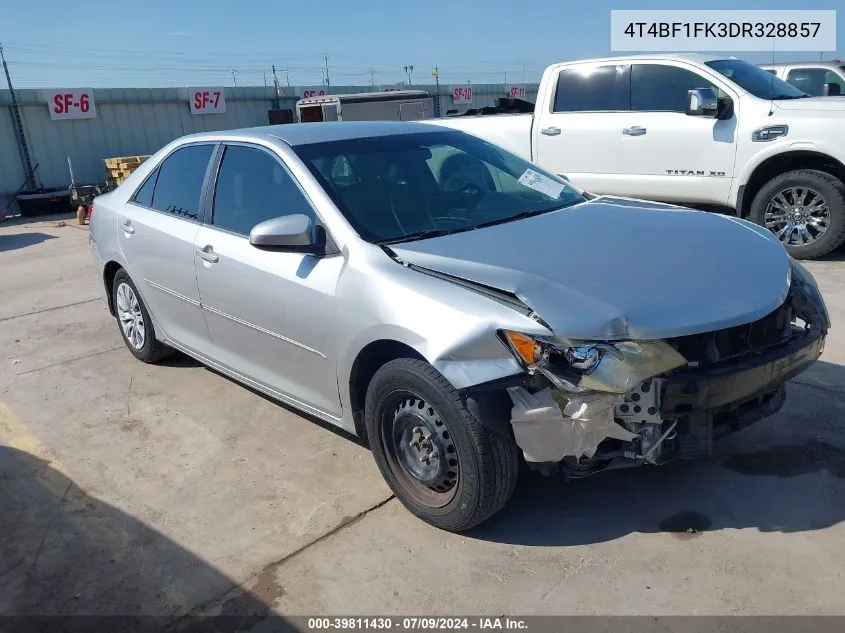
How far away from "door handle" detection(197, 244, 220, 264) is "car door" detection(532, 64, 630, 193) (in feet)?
16.6

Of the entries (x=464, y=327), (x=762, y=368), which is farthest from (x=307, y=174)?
(x=762, y=368)

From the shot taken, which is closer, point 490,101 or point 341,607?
point 341,607

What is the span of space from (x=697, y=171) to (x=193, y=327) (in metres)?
5.30

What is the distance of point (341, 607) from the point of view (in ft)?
8.87

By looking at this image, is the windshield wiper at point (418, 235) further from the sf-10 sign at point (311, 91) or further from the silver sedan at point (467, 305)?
the sf-10 sign at point (311, 91)

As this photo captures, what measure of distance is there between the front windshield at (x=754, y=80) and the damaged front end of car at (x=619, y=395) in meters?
5.23

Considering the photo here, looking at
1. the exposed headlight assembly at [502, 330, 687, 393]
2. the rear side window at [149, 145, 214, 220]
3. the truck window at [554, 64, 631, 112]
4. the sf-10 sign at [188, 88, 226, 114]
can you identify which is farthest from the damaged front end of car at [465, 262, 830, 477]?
the sf-10 sign at [188, 88, 226, 114]

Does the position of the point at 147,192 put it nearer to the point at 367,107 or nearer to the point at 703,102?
the point at 703,102

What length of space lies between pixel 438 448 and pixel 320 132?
200 cm

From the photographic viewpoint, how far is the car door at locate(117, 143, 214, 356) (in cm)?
429

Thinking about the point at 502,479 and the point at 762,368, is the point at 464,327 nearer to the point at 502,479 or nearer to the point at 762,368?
the point at 502,479

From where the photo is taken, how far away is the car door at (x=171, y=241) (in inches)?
169

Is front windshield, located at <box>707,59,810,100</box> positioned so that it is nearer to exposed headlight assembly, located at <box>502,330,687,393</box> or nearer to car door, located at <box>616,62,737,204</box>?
car door, located at <box>616,62,737,204</box>

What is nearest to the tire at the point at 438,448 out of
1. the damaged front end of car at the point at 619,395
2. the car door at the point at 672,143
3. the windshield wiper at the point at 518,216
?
the damaged front end of car at the point at 619,395
